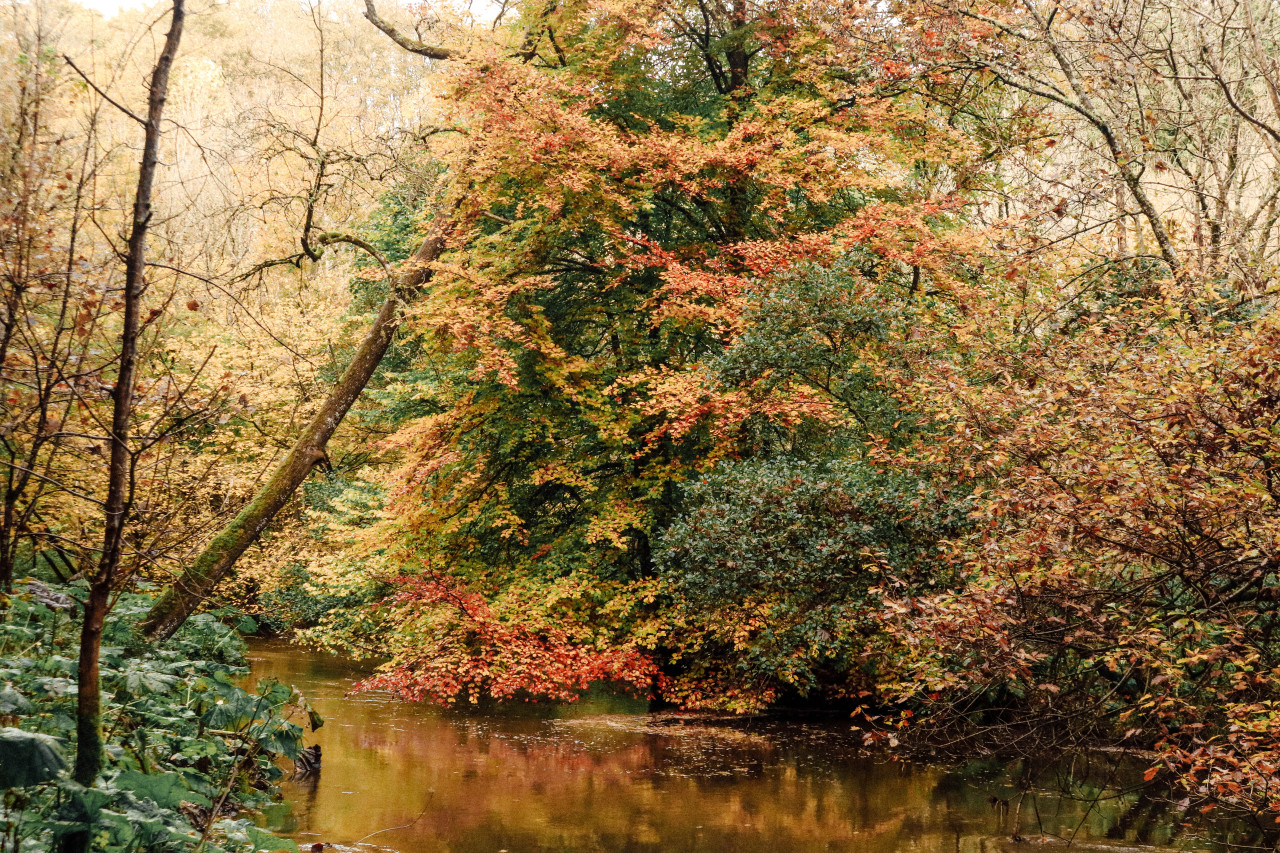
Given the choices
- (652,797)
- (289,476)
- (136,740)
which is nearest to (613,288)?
(289,476)

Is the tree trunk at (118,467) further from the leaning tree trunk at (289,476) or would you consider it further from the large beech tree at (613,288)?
the large beech tree at (613,288)

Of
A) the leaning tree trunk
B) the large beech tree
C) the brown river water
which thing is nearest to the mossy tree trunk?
the brown river water

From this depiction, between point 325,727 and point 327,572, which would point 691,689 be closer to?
point 325,727

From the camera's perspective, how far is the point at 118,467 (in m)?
3.46

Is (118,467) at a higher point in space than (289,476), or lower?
lower

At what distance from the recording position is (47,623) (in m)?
5.50

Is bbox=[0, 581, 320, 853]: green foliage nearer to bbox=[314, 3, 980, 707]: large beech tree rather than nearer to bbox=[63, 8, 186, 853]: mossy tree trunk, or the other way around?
bbox=[63, 8, 186, 853]: mossy tree trunk

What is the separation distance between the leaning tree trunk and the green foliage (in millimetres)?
229

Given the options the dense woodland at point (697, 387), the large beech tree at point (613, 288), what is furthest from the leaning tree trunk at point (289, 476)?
the large beech tree at point (613, 288)

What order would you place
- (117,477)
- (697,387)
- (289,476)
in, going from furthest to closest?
1. (697,387)
2. (289,476)
3. (117,477)

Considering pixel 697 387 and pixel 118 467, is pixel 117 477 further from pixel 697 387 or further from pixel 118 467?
pixel 697 387

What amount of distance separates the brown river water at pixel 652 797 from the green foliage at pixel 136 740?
979 millimetres

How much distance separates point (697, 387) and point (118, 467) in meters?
6.84

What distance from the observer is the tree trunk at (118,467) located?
11.4 ft
